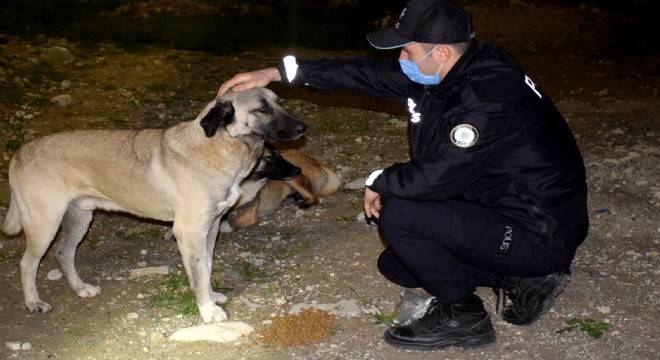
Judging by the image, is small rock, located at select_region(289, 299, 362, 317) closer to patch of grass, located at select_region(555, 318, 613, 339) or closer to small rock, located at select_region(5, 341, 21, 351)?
patch of grass, located at select_region(555, 318, 613, 339)

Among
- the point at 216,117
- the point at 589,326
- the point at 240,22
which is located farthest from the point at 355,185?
the point at 240,22

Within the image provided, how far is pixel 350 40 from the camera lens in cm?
1384

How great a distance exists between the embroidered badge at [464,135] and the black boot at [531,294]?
45.1 inches

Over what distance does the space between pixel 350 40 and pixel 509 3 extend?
4938mm

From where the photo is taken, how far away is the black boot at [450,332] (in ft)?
14.7

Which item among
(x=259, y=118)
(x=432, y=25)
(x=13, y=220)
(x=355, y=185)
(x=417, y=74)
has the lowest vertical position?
(x=355, y=185)

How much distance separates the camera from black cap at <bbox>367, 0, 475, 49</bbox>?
411 centimetres

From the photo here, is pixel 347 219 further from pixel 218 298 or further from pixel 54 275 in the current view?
pixel 54 275

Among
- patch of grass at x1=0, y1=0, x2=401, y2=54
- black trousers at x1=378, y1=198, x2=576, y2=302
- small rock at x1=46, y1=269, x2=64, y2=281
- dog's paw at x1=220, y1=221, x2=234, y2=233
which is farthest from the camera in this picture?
patch of grass at x1=0, y1=0, x2=401, y2=54

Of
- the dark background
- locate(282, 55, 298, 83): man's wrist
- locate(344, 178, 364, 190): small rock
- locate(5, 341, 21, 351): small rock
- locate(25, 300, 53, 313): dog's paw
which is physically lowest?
the dark background

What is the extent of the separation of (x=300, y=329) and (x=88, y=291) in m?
1.69

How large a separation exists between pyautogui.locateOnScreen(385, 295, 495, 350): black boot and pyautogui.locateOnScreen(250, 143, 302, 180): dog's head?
2519mm

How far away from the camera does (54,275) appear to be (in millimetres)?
5516

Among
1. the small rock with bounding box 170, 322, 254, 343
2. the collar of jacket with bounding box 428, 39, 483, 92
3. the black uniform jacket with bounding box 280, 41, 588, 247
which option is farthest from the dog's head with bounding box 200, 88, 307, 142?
the small rock with bounding box 170, 322, 254, 343
